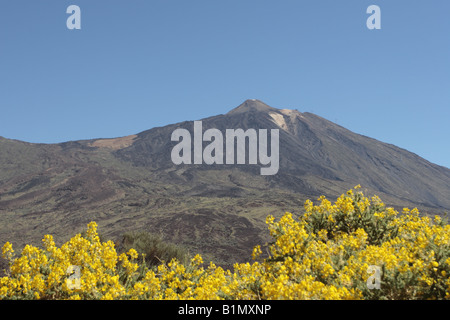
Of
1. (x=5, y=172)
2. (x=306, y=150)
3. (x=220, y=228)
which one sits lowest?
(x=220, y=228)

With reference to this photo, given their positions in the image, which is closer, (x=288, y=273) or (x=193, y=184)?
(x=288, y=273)

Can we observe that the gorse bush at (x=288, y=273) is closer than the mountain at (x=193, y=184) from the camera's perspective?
Yes

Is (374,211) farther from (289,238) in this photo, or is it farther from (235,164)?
(235,164)

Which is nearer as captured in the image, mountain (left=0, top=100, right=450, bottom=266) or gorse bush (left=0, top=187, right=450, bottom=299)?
gorse bush (left=0, top=187, right=450, bottom=299)

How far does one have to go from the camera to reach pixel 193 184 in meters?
113

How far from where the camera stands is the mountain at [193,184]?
55531 mm

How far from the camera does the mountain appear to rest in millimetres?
55531

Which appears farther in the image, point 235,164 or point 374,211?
point 235,164

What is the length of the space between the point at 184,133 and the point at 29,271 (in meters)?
163

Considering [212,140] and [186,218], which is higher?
[212,140]

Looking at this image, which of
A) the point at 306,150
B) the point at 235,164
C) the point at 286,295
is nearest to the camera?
the point at 286,295

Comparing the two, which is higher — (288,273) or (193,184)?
(193,184)
